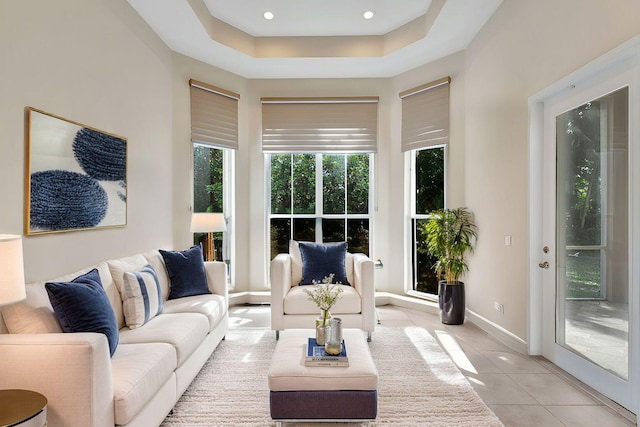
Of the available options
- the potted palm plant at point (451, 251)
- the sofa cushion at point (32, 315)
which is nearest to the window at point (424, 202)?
the potted palm plant at point (451, 251)

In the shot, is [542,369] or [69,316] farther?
[542,369]

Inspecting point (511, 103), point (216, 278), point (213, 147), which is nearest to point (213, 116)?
point (213, 147)

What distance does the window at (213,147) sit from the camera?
16.5 feet

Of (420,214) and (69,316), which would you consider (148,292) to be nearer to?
(69,316)

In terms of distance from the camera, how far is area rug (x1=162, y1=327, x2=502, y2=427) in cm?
246

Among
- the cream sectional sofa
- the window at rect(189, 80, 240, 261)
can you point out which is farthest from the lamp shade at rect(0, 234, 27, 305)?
the window at rect(189, 80, 240, 261)

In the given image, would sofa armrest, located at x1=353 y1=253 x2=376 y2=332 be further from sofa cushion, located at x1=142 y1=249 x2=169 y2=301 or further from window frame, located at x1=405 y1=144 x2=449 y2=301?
sofa cushion, located at x1=142 y1=249 x2=169 y2=301

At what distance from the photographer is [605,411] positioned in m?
2.55

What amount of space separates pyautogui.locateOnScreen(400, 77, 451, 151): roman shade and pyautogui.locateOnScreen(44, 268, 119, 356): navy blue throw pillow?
4092mm

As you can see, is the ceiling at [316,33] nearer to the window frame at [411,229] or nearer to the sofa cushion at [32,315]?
the window frame at [411,229]

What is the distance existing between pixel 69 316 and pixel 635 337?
10.7 feet

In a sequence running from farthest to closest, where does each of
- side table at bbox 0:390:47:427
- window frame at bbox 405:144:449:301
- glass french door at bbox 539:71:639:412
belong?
1. window frame at bbox 405:144:449:301
2. glass french door at bbox 539:71:639:412
3. side table at bbox 0:390:47:427

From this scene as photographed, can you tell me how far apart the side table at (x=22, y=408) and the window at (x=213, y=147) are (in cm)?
346

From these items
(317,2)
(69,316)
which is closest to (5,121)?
(69,316)
